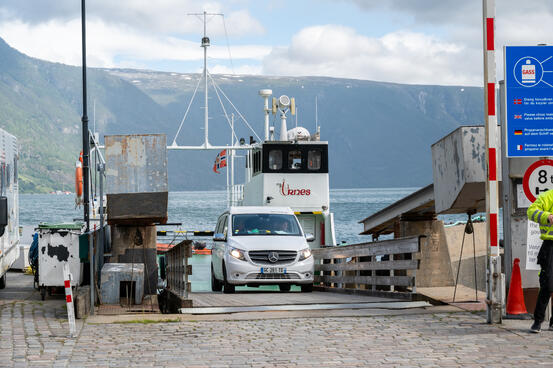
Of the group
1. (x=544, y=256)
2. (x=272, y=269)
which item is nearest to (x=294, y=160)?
(x=272, y=269)

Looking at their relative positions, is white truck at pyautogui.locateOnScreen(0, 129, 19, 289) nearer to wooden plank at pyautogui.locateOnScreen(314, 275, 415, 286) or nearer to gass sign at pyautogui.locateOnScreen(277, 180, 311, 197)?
wooden plank at pyautogui.locateOnScreen(314, 275, 415, 286)

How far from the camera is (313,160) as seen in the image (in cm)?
3206

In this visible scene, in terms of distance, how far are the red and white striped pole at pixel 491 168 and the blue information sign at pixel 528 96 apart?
0.97 feet

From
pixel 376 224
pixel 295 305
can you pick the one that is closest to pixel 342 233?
pixel 376 224

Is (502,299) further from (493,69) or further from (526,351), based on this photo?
(493,69)

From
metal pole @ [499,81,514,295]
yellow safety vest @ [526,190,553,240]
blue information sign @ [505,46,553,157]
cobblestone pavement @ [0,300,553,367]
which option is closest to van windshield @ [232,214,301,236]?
cobblestone pavement @ [0,300,553,367]

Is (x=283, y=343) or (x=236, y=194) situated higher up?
(x=236, y=194)

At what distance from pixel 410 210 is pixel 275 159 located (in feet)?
54.1

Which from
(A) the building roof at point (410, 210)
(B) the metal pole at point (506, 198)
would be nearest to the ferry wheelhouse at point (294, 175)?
(A) the building roof at point (410, 210)

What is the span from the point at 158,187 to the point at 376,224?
5464 millimetres

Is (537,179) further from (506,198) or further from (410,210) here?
(410,210)

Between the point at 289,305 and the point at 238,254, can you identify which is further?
the point at 238,254

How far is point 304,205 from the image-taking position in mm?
31438

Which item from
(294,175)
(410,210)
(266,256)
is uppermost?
(294,175)
